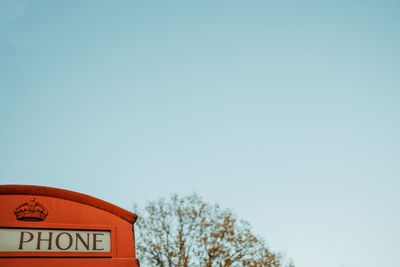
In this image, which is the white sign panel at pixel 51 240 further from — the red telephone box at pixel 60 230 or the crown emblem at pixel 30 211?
the crown emblem at pixel 30 211

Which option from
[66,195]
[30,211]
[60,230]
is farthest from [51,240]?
[66,195]

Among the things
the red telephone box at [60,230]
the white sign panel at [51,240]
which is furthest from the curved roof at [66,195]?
the white sign panel at [51,240]

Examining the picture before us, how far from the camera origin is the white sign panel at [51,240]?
369 cm

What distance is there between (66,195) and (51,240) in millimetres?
662

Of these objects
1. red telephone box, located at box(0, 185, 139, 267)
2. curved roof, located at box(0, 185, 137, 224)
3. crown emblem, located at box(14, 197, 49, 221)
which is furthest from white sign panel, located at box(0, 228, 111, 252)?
curved roof, located at box(0, 185, 137, 224)

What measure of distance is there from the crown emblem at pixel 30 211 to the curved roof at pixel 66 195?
0.16 metres

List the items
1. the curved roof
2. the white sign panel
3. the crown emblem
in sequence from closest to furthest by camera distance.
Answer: the white sign panel, the crown emblem, the curved roof

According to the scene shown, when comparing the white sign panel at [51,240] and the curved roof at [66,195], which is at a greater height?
the curved roof at [66,195]

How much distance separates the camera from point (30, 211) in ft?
13.0

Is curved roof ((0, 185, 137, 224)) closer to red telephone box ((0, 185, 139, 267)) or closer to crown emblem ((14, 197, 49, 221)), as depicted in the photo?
red telephone box ((0, 185, 139, 267))

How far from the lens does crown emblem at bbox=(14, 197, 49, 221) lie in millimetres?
3901

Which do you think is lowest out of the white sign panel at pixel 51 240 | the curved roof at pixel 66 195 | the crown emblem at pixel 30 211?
the white sign panel at pixel 51 240

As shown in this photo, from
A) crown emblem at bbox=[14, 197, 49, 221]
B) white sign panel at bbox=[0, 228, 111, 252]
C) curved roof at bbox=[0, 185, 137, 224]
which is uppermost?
curved roof at bbox=[0, 185, 137, 224]

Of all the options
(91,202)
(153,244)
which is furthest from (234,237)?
(91,202)
